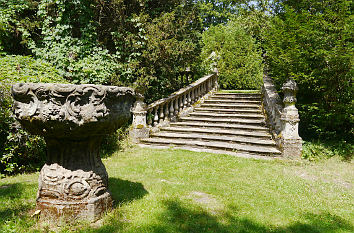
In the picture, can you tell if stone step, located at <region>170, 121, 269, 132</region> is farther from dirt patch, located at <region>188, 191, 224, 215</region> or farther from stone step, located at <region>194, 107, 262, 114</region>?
dirt patch, located at <region>188, 191, 224, 215</region>

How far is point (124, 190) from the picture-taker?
415 centimetres

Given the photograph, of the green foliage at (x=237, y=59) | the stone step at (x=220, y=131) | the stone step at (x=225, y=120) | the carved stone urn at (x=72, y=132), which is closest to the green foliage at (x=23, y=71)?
the carved stone urn at (x=72, y=132)

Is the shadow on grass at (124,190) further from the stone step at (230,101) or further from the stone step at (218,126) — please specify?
the stone step at (230,101)

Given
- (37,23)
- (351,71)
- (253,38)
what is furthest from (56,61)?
(253,38)

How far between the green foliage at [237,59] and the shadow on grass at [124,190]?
1108 cm

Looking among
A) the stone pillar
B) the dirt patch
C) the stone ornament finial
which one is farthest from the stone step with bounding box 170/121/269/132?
the dirt patch

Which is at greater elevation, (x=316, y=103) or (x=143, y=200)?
(x=316, y=103)

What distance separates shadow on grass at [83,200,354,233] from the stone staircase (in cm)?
348

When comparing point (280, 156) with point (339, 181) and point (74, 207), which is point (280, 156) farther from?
point (74, 207)

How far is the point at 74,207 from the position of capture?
3055 mm

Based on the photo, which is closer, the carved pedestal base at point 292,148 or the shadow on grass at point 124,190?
the shadow on grass at point 124,190

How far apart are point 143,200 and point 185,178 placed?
1.34m

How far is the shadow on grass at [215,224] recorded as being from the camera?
3.04 metres

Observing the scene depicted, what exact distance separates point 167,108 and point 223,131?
2.30 m
